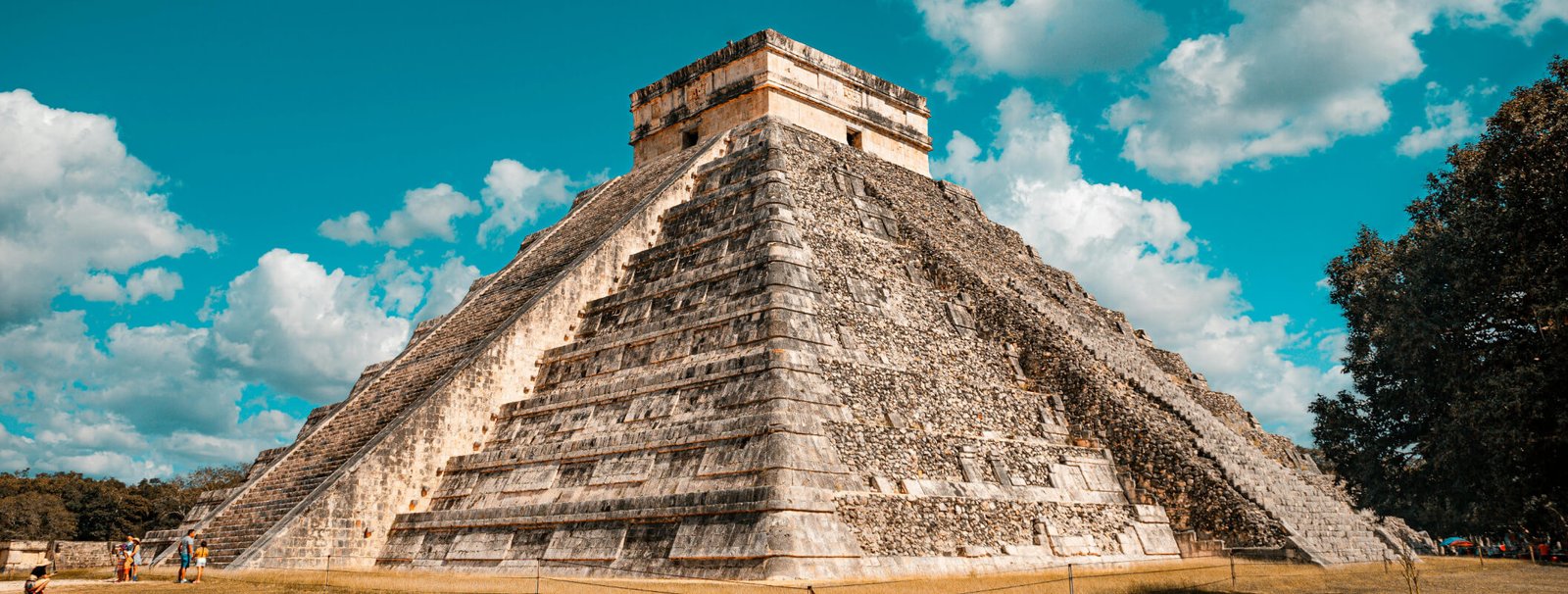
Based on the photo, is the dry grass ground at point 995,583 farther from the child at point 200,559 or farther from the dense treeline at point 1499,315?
the dense treeline at point 1499,315

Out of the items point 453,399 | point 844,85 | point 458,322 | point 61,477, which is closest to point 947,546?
point 453,399

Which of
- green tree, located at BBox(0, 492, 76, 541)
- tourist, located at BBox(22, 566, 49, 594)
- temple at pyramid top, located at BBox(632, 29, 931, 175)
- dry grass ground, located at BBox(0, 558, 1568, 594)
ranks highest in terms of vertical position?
temple at pyramid top, located at BBox(632, 29, 931, 175)

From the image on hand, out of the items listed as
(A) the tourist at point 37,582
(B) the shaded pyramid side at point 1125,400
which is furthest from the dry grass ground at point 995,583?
(A) the tourist at point 37,582

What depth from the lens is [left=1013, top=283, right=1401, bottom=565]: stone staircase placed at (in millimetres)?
14337

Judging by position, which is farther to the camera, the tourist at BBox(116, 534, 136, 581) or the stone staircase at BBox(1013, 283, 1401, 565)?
the stone staircase at BBox(1013, 283, 1401, 565)

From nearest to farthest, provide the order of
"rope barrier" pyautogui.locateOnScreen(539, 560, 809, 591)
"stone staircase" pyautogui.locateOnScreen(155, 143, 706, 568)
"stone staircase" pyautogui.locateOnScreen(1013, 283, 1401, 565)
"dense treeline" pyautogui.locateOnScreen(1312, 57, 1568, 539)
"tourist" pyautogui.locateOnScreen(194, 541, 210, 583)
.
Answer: "rope barrier" pyautogui.locateOnScreen(539, 560, 809, 591), "dense treeline" pyautogui.locateOnScreen(1312, 57, 1568, 539), "tourist" pyautogui.locateOnScreen(194, 541, 210, 583), "stone staircase" pyautogui.locateOnScreen(1013, 283, 1401, 565), "stone staircase" pyautogui.locateOnScreen(155, 143, 706, 568)

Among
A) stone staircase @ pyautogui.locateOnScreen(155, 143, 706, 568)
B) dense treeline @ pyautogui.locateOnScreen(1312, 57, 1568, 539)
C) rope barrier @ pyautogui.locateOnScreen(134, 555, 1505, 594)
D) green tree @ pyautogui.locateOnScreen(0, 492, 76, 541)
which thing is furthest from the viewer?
green tree @ pyautogui.locateOnScreen(0, 492, 76, 541)

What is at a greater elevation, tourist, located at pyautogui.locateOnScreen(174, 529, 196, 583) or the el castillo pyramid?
the el castillo pyramid

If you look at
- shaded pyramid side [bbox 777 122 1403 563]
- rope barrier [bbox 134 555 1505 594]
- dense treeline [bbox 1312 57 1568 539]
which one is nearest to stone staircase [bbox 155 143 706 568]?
rope barrier [bbox 134 555 1505 594]

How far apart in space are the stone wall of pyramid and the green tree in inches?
870

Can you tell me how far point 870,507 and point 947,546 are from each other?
107cm

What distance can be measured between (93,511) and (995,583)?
3509 centimetres

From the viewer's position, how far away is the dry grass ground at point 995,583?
10.5 m

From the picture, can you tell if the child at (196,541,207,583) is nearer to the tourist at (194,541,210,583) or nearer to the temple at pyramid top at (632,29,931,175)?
the tourist at (194,541,210,583)
